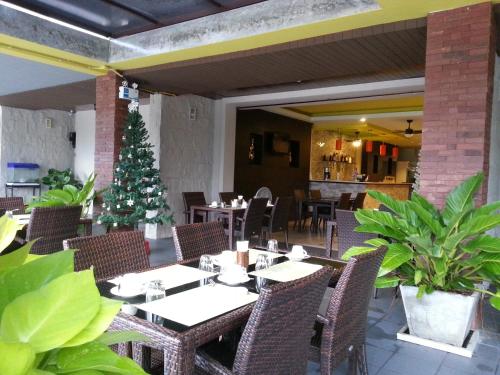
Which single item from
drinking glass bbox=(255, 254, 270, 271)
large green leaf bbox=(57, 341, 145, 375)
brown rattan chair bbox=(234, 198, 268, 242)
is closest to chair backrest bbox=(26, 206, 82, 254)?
drinking glass bbox=(255, 254, 270, 271)

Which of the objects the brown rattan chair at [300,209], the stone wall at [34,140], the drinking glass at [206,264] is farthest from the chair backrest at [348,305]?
the stone wall at [34,140]

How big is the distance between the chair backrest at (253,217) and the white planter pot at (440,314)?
2711 millimetres

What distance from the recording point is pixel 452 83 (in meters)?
3.46

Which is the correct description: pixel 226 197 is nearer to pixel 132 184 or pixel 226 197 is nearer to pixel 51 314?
pixel 132 184

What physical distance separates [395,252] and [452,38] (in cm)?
191

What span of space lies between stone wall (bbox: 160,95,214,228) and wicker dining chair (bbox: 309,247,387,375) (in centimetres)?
537

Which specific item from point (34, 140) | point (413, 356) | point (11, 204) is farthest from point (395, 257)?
point (34, 140)

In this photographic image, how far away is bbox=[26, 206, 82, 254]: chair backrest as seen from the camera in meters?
3.45

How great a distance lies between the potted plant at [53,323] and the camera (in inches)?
19.3

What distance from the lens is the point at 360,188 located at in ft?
32.6

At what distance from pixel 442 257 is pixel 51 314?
282 cm

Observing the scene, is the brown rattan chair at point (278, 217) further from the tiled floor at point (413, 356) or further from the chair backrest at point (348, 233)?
the tiled floor at point (413, 356)

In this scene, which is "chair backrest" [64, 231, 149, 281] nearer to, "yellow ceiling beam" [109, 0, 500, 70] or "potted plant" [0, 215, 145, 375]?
"potted plant" [0, 215, 145, 375]

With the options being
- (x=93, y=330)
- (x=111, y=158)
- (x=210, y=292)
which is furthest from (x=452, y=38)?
(x=111, y=158)
